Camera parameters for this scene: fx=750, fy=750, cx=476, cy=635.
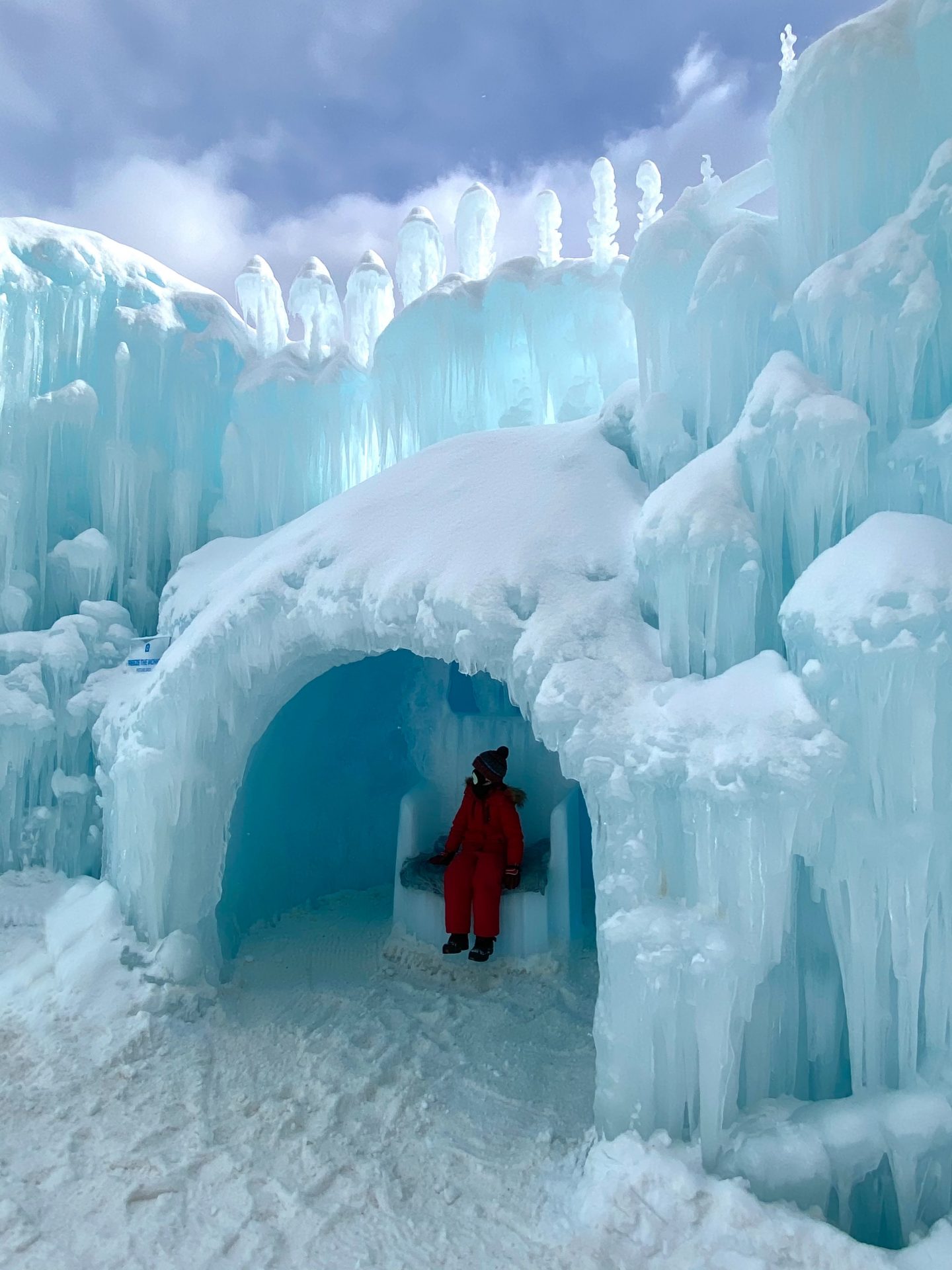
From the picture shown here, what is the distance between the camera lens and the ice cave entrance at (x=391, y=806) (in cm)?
561

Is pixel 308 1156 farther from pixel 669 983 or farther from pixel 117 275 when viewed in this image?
pixel 117 275

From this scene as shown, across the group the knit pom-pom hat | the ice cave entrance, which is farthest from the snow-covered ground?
the knit pom-pom hat

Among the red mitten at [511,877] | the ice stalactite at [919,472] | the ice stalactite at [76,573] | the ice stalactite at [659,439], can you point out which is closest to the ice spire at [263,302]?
the ice stalactite at [76,573]

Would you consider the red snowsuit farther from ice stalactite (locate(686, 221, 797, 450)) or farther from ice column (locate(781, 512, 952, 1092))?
ice stalactite (locate(686, 221, 797, 450))

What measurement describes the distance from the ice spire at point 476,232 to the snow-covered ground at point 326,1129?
731cm

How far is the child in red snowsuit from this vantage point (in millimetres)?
5223

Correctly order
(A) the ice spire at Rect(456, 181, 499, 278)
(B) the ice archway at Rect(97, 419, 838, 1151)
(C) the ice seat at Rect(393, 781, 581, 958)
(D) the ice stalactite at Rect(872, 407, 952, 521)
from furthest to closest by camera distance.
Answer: (A) the ice spire at Rect(456, 181, 499, 278)
(C) the ice seat at Rect(393, 781, 581, 958)
(D) the ice stalactite at Rect(872, 407, 952, 521)
(B) the ice archway at Rect(97, 419, 838, 1151)

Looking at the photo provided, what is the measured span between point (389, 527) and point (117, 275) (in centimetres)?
542

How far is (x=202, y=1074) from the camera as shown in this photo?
4051mm

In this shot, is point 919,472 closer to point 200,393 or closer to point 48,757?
point 48,757

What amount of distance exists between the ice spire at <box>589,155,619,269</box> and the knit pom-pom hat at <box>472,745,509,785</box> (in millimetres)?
4634

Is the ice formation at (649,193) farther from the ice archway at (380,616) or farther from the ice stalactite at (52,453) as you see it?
the ice stalactite at (52,453)

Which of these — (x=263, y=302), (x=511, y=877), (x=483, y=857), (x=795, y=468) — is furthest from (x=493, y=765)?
(x=263, y=302)

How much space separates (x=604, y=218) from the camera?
732 centimetres
